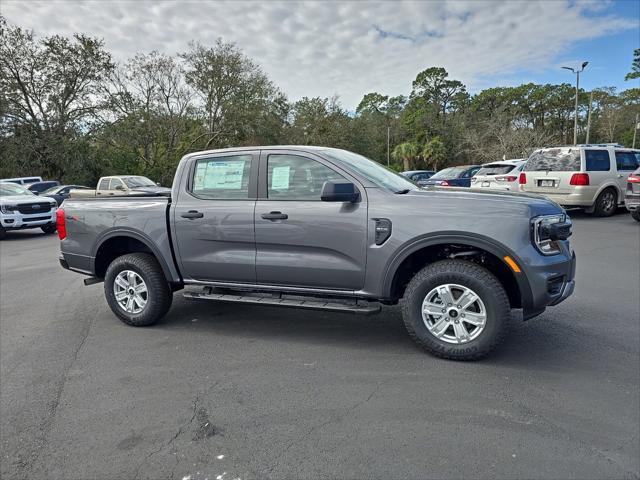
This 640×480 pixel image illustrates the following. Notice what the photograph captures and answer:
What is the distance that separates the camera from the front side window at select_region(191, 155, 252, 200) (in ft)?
14.7

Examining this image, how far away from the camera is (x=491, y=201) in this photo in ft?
12.1

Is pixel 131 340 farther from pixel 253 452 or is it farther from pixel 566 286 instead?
pixel 566 286

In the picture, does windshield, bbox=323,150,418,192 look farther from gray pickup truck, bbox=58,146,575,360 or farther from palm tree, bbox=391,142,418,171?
palm tree, bbox=391,142,418,171

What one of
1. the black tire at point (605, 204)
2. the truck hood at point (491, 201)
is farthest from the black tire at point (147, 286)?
the black tire at point (605, 204)

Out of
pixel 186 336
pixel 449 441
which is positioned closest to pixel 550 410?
pixel 449 441

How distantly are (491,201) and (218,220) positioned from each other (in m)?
2.47

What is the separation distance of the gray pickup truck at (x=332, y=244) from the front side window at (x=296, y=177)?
10 mm

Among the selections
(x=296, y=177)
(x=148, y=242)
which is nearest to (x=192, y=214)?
(x=148, y=242)

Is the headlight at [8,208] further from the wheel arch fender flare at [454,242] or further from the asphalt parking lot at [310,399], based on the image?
the wheel arch fender flare at [454,242]

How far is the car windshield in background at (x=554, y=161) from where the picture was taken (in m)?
11.8

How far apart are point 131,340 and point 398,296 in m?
2.66

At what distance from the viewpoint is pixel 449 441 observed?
273cm

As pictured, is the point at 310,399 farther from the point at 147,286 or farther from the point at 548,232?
the point at 147,286

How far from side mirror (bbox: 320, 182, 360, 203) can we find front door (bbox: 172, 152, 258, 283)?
856 mm
